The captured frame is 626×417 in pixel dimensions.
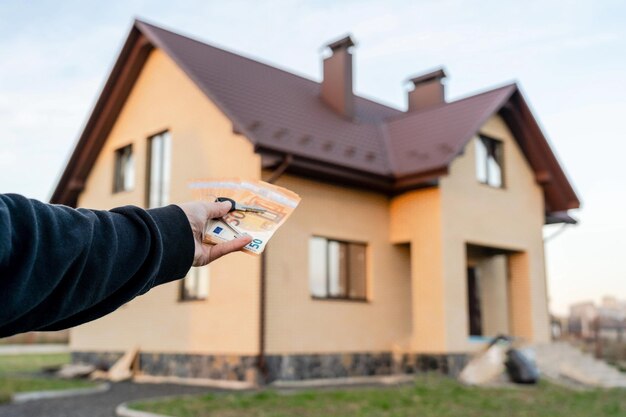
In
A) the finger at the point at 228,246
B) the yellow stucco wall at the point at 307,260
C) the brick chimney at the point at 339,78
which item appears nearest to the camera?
the finger at the point at 228,246

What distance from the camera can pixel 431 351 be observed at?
41.2 ft

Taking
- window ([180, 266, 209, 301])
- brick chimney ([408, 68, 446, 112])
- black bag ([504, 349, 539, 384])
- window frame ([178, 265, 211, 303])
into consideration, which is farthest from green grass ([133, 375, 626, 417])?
brick chimney ([408, 68, 446, 112])

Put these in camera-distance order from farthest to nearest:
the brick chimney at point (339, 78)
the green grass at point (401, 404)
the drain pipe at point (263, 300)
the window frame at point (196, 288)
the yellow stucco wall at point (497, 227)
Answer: the brick chimney at point (339, 78)
the yellow stucco wall at point (497, 227)
the window frame at point (196, 288)
the drain pipe at point (263, 300)
the green grass at point (401, 404)

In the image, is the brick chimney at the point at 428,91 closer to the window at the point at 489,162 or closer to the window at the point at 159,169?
the window at the point at 489,162

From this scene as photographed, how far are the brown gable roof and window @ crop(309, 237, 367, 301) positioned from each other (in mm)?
1234

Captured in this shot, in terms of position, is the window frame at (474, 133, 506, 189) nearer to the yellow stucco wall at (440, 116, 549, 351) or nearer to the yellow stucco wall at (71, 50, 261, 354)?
the yellow stucco wall at (440, 116, 549, 351)

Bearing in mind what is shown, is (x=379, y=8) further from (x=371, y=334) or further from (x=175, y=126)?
(x=371, y=334)

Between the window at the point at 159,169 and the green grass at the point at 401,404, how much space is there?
5528mm

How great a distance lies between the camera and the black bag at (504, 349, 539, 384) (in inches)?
466

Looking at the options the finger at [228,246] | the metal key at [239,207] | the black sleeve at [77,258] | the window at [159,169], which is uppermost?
the window at [159,169]

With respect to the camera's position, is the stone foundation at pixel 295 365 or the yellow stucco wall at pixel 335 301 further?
the yellow stucco wall at pixel 335 301

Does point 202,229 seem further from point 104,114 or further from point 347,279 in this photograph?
point 104,114

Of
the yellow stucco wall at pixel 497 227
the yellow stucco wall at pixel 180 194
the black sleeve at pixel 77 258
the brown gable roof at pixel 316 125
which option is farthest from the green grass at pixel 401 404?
the black sleeve at pixel 77 258

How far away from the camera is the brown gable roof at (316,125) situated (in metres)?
11.9
